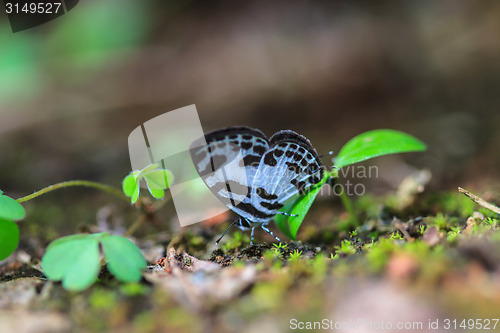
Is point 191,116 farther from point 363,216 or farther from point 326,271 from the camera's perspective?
point 326,271

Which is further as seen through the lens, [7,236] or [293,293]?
[7,236]

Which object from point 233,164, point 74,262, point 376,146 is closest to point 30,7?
point 233,164

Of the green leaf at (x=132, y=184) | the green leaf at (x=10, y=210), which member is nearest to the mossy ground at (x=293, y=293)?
the green leaf at (x=10, y=210)

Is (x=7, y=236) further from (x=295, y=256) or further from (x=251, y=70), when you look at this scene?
(x=251, y=70)

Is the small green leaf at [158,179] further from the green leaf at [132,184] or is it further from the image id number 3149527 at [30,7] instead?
the image id number 3149527 at [30,7]

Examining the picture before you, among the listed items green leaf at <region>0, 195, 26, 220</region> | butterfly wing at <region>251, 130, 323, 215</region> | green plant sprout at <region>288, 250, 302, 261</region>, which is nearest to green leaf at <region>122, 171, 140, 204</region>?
green leaf at <region>0, 195, 26, 220</region>

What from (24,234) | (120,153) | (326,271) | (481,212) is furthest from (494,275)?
(120,153)
